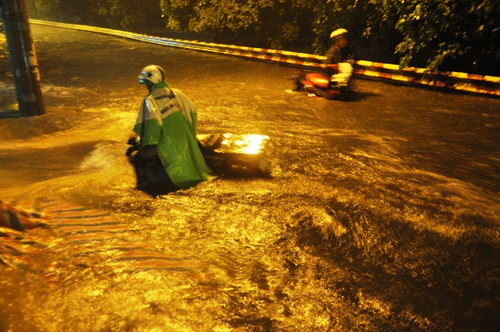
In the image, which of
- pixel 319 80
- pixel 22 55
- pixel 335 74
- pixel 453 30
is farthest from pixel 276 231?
pixel 453 30

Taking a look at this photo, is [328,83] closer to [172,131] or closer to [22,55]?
[172,131]

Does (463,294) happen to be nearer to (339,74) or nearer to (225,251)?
(225,251)

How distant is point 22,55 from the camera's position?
9773 millimetres

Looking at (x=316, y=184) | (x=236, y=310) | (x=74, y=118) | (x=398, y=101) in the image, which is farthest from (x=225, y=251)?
(x=398, y=101)

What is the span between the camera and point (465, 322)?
3.81 meters

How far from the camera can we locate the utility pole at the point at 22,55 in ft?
31.1

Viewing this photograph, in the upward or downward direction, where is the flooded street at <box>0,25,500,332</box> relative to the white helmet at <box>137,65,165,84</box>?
downward

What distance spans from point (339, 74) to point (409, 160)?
4162 millimetres

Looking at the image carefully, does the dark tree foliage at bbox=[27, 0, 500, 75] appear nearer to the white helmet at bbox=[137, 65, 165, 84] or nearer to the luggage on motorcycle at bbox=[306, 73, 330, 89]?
the luggage on motorcycle at bbox=[306, 73, 330, 89]

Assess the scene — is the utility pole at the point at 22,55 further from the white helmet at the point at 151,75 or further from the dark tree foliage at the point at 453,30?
the dark tree foliage at the point at 453,30

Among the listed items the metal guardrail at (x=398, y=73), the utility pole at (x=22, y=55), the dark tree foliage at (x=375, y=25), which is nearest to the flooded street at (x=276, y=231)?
the utility pole at (x=22, y=55)

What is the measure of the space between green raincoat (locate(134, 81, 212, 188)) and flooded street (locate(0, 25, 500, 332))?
0.29 m

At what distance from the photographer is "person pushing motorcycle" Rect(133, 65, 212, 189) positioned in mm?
6000

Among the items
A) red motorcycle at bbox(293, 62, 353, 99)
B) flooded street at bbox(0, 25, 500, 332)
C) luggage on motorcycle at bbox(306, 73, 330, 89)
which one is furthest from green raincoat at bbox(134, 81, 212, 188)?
luggage on motorcycle at bbox(306, 73, 330, 89)
